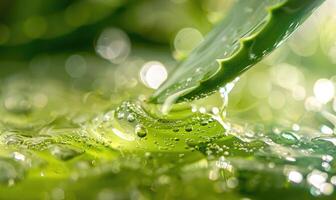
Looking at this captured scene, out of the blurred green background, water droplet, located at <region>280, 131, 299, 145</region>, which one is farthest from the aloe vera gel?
the blurred green background

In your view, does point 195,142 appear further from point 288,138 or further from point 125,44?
point 125,44

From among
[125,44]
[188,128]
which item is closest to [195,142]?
[188,128]

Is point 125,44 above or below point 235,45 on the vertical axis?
above

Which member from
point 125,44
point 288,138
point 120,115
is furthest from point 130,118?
point 125,44

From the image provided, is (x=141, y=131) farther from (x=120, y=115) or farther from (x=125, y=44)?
(x=125, y=44)

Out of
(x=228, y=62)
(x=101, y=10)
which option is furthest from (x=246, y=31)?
(x=101, y=10)

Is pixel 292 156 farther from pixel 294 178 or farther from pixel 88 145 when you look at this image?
pixel 88 145

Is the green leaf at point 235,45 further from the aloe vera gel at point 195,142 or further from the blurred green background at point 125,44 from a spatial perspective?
the blurred green background at point 125,44

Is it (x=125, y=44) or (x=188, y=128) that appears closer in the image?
(x=188, y=128)

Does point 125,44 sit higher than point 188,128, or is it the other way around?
point 125,44

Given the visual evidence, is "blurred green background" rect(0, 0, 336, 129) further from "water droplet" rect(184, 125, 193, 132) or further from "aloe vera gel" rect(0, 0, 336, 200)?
"water droplet" rect(184, 125, 193, 132)
